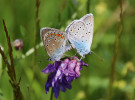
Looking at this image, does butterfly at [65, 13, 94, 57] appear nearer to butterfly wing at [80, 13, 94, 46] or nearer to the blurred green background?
butterfly wing at [80, 13, 94, 46]

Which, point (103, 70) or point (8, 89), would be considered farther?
point (103, 70)

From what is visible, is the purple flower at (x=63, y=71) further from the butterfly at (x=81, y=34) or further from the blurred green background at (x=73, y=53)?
the blurred green background at (x=73, y=53)

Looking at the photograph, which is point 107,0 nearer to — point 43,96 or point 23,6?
point 23,6

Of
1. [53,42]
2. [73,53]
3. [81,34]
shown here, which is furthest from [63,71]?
[73,53]

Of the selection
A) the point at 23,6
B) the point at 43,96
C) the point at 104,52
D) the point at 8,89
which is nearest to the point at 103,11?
the point at 104,52

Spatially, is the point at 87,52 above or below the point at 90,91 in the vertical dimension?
above
